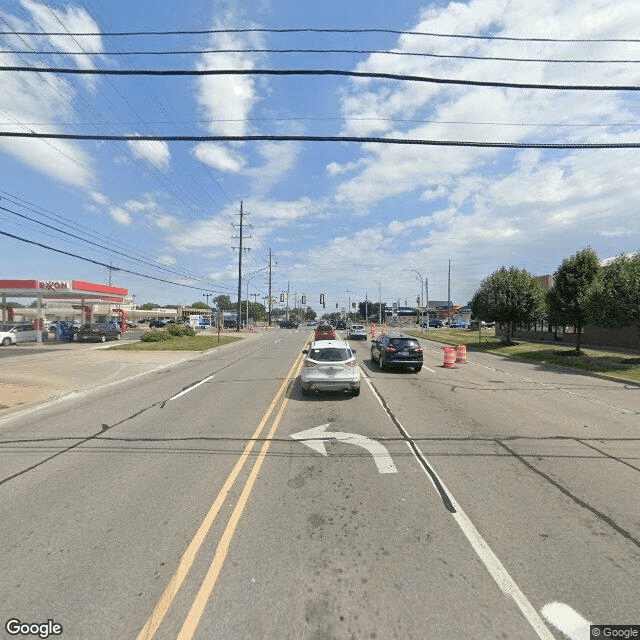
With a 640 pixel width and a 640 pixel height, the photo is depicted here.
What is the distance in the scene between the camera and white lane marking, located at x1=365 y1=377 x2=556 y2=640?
9.11ft

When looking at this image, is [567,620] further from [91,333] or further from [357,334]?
[357,334]

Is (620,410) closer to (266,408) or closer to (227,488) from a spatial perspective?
(266,408)

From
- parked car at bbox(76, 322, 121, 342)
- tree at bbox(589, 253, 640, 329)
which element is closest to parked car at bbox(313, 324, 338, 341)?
tree at bbox(589, 253, 640, 329)

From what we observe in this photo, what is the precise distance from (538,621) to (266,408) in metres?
7.32

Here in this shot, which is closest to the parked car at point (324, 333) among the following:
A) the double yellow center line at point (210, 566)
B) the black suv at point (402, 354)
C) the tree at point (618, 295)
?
the black suv at point (402, 354)

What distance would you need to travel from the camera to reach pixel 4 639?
271 centimetres

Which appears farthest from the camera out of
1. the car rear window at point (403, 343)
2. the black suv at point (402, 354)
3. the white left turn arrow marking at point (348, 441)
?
the car rear window at point (403, 343)

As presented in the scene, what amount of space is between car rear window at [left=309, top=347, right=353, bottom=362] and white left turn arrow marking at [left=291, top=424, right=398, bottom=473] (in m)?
3.25

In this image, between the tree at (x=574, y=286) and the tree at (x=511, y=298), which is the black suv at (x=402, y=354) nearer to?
the tree at (x=574, y=286)

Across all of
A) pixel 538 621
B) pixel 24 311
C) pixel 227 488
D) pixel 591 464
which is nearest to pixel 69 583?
pixel 227 488

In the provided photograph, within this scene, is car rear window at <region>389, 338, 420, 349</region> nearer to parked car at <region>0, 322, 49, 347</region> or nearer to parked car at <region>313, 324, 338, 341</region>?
parked car at <region>313, 324, 338, 341</region>

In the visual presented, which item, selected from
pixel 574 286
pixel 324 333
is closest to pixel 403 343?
pixel 574 286

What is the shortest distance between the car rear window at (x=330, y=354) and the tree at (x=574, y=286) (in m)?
16.4

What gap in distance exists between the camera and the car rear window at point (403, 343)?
1620cm
